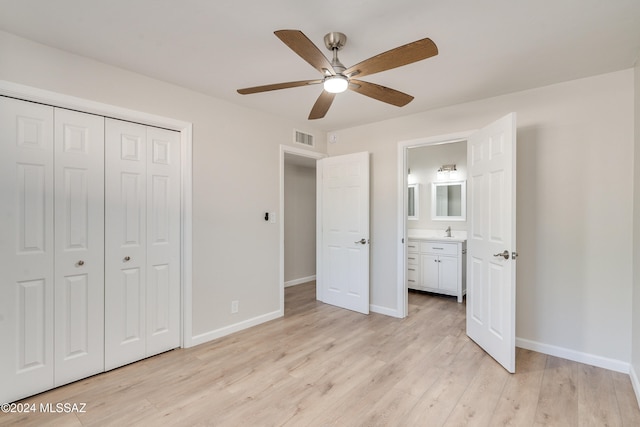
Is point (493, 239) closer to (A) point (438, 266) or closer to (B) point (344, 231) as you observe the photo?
(B) point (344, 231)

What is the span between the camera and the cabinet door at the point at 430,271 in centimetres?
465

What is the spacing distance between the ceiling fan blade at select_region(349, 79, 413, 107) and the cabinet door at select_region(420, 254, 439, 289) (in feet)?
9.87

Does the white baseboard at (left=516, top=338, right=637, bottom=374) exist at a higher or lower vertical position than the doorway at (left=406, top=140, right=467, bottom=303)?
lower

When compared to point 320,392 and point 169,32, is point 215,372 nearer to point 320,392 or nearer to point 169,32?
point 320,392

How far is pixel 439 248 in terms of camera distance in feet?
15.1

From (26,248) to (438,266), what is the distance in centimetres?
460

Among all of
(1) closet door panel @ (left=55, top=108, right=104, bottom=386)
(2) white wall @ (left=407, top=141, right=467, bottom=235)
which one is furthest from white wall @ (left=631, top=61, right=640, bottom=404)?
(1) closet door panel @ (left=55, top=108, right=104, bottom=386)

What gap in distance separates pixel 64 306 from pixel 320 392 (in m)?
1.99

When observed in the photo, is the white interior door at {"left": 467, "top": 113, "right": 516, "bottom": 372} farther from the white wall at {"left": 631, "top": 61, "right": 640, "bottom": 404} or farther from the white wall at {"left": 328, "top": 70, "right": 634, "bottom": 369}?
the white wall at {"left": 631, "top": 61, "right": 640, "bottom": 404}

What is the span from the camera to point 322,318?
3740 mm

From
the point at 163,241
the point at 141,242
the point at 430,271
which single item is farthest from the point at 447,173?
the point at 141,242

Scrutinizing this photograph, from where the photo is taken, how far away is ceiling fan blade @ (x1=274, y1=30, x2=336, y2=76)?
1480mm

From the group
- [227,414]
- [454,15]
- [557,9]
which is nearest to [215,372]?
[227,414]

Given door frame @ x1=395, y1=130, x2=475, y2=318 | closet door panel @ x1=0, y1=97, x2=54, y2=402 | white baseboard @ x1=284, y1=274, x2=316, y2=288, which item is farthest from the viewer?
white baseboard @ x1=284, y1=274, x2=316, y2=288
